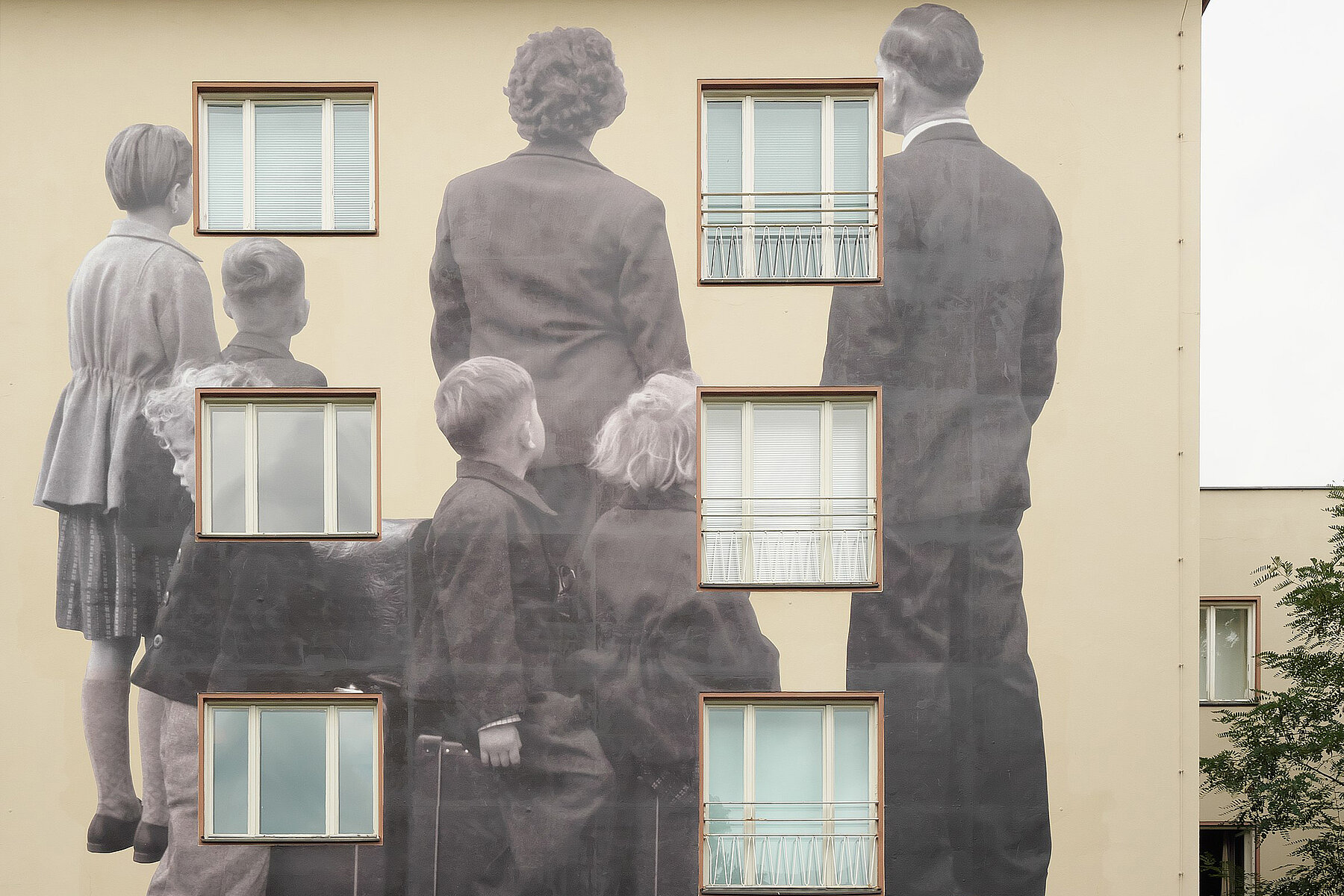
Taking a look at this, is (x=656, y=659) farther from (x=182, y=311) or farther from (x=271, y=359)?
(x=182, y=311)

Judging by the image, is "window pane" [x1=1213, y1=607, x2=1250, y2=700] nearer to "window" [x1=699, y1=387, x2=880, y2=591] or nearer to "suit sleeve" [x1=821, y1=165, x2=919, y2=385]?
"window" [x1=699, y1=387, x2=880, y2=591]

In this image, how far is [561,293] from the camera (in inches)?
485

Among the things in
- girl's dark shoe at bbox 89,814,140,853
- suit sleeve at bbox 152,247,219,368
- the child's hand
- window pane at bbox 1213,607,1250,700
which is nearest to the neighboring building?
girl's dark shoe at bbox 89,814,140,853

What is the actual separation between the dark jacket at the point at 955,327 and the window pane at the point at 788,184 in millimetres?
669

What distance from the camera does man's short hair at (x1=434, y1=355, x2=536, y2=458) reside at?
40.1ft

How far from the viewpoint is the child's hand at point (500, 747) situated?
472 inches

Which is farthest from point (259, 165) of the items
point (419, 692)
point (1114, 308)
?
point (1114, 308)

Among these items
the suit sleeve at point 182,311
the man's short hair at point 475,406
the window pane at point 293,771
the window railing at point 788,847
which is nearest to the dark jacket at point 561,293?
the man's short hair at point 475,406

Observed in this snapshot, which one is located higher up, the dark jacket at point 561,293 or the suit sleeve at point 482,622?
the dark jacket at point 561,293

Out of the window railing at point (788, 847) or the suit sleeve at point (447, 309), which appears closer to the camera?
the window railing at point (788, 847)

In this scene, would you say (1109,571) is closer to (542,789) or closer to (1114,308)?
(1114,308)

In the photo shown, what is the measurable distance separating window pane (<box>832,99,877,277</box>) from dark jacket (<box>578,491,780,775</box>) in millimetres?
3417

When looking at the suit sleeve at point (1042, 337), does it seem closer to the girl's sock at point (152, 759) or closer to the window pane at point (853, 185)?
the window pane at point (853, 185)

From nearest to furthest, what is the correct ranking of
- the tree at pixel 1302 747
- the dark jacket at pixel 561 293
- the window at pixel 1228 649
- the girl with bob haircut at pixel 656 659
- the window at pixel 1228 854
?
the girl with bob haircut at pixel 656 659 < the dark jacket at pixel 561 293 < the tree at pixel 1302 747 < the window at pixel 1228 854 < the window at pixel 1228 649
